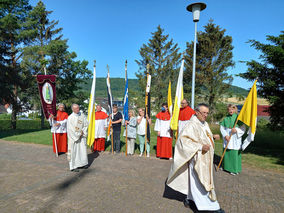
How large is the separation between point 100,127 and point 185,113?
13.3 feet

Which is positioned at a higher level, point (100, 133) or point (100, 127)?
point (100, 127)

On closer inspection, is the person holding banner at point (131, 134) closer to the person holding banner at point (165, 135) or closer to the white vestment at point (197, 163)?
the person holding banner at point (165, 135)

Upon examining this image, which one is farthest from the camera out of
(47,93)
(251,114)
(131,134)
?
(131,134)

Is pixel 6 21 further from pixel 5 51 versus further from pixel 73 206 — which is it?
pixel 73 206

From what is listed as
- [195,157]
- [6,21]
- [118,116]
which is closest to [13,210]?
[195,157]

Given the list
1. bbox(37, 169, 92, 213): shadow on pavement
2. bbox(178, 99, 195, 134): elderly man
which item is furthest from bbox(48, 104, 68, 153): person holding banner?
bbox(178, 99, 195, 134): elderly man

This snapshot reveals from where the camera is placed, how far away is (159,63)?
30.6m

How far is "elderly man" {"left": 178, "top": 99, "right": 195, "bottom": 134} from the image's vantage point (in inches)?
303

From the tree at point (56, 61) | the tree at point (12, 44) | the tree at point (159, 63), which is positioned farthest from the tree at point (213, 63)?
the tree at point (12, 44)

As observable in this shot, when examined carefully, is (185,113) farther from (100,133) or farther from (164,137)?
(100,133)

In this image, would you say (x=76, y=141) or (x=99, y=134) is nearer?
(x=76, y=141)

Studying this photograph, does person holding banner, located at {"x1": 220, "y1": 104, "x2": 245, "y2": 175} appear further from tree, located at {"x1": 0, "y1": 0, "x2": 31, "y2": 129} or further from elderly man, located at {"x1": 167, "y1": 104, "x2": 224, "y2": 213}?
tree, located at {"x1": 0, "y1": 0, "x2": 31, "y2": 129}

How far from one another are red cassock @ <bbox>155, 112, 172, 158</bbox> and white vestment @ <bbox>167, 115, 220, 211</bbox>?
4039 mm

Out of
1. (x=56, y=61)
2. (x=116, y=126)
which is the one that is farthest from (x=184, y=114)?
(x=56, y=61)
